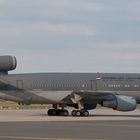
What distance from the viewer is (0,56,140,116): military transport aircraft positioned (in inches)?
1654

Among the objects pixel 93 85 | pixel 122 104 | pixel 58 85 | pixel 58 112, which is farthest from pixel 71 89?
pixel 122 104

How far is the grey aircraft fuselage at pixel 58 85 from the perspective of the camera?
42.6m

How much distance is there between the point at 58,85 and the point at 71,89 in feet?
3.77

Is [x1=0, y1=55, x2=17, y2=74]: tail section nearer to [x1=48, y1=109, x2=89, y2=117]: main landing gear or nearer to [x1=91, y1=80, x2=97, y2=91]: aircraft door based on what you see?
[x1=48, y1=109, x2=89, y2=117]: main landing gear

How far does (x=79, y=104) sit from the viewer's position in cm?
4266

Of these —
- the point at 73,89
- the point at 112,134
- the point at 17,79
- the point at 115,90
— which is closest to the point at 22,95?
the point at 17,79

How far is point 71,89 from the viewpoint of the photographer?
4375 cm

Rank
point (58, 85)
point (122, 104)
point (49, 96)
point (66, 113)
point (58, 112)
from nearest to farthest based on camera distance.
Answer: point (122, 104) < point (49, 96) < point (58, 85) < point (66, 113) < point (58, 112)

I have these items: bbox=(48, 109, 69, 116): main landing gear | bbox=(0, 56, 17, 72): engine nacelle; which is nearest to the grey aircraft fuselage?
bbox=(48, 109, 69, 116): main landing gear

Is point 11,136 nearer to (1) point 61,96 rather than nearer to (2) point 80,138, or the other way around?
(2) point 80,138

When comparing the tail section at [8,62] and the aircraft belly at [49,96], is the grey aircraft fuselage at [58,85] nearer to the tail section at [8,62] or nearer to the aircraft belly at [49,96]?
the aircraft belly at [49,96]

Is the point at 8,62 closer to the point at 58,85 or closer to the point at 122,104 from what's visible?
the point at 58,85

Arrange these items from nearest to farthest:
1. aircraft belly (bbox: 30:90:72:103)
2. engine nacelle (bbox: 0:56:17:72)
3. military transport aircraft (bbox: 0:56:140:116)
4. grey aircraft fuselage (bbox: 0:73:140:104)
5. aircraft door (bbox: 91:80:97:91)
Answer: engine nacelle (bbox: 0:56:17:72) → military transport aircraft (bbox: 0:56:140:116) → grey aircraft fuselage (bbox: 0:73:140:104) → aircraft belly (bbox: 30:90:72:103) → aircraft door (bbox: 91:80:97:91)

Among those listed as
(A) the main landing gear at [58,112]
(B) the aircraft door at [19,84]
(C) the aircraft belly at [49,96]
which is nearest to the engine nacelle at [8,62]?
(B) the aircraft door at [19,84]
